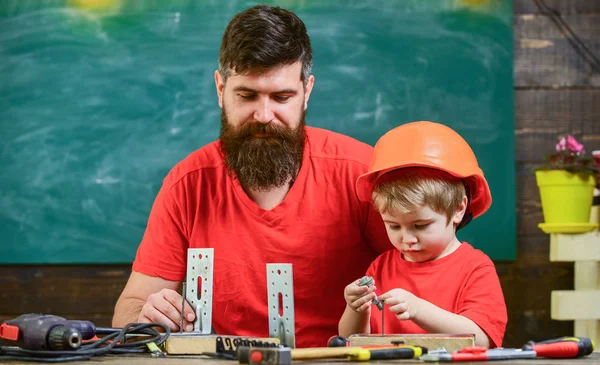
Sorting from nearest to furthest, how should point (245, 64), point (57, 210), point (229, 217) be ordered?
point (245, 64)
point (229, 217)
point (57, 210)

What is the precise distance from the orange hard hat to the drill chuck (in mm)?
738

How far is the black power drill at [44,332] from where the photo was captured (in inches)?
44.3

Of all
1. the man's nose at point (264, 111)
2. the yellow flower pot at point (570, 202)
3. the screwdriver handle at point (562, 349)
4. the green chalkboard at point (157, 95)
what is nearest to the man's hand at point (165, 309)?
the man's nose at point (264, 111)

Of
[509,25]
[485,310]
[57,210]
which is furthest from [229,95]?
[509,25]

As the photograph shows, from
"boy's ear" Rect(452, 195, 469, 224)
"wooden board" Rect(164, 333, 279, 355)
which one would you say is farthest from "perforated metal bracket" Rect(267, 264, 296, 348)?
"boy's ear" Rect(452, 195, 469, 224)

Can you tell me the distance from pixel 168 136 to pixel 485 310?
5.61 feet

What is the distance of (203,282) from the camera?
1.38m

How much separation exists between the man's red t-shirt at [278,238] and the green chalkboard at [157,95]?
949mm

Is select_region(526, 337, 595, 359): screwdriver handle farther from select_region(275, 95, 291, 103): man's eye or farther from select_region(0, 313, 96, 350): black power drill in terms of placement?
select_region(275, 95, 291, 103): man's eye

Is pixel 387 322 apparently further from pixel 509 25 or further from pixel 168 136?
pixel 509 25

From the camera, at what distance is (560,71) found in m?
2.94

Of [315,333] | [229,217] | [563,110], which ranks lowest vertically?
[315,333]

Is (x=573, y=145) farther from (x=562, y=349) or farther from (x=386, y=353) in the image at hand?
(x=386, y=353)

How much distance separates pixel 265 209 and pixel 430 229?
0.49 m
